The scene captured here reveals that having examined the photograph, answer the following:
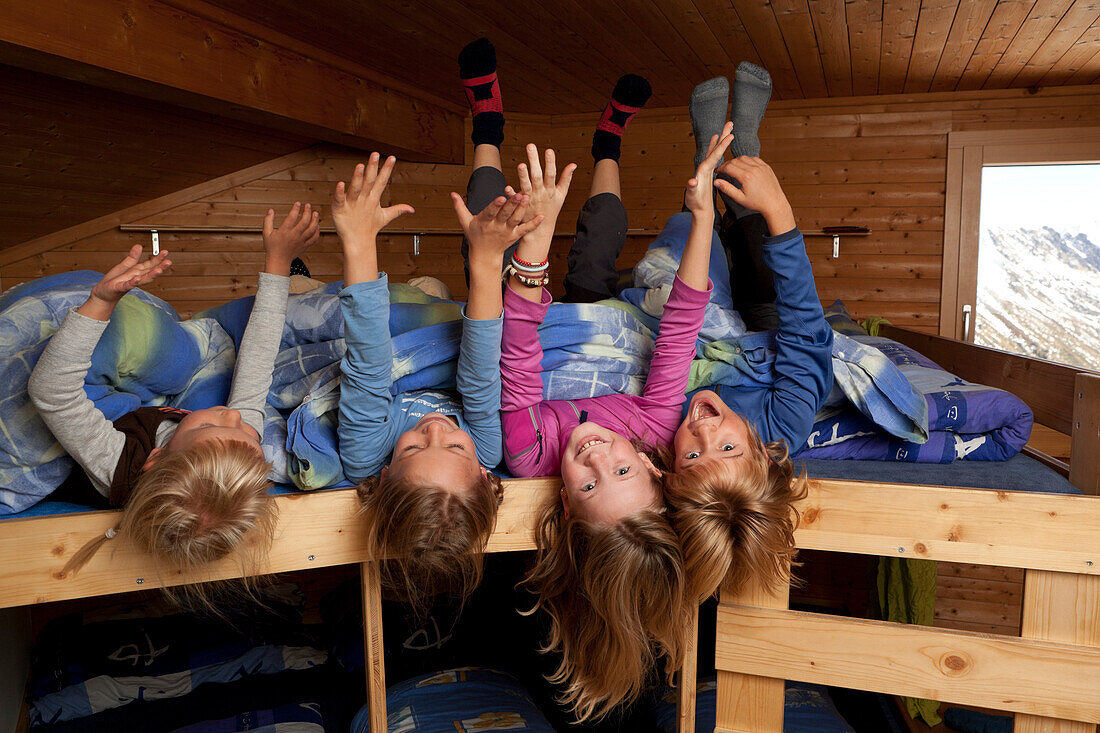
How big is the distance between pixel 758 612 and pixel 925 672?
29 centimetres

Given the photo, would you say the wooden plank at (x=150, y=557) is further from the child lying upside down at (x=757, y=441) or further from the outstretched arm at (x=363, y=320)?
the child lying upside down at (x=757, y=441)

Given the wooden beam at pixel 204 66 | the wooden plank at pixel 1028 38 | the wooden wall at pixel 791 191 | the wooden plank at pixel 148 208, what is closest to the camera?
the wooden beam at pixel 204 66

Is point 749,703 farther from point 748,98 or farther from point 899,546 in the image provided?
point 748,98

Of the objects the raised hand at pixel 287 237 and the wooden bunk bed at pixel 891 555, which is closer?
the wooden bunk bed at pixel 891 555

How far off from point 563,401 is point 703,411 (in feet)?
0.88

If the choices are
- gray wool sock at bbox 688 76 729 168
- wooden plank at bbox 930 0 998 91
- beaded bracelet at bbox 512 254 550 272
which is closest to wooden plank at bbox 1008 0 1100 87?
wooden plank at bbox 930 0 998 91

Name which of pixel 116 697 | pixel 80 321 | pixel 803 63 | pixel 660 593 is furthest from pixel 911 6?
pixel 116 697

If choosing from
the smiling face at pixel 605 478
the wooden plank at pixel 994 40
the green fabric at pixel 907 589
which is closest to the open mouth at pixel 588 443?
the smiling face at pixel 605 478

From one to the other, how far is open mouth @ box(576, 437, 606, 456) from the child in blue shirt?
16 cm

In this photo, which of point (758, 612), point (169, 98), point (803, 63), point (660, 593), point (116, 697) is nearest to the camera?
point (660, 593)

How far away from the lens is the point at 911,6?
2582 mm

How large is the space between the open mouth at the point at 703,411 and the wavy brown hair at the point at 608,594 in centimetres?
21

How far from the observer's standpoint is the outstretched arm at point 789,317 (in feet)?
4.31

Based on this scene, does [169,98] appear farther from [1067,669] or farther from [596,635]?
[1067,669]
